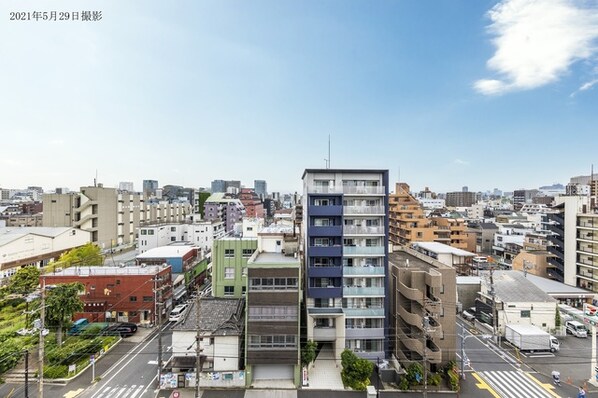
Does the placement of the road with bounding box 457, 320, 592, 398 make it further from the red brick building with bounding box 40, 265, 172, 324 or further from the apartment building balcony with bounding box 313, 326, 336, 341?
the red brick building with bounding box 40, 265, 172, 324

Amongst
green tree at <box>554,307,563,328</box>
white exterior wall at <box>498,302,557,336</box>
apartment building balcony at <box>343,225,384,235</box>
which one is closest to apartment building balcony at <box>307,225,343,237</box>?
apartment building balcony at <box>343,225,384,235</box>

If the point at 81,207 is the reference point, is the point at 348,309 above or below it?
below

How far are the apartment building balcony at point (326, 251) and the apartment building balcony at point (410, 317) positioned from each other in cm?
759

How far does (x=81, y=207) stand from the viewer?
2630 inches

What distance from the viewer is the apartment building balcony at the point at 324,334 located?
2777 cm

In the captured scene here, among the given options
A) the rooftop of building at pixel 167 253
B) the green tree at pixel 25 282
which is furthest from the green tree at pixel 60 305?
the rooftop of building at pixel 167 253

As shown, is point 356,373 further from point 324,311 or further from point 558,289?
point 558,289

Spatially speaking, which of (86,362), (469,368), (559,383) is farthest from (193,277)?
(559,383)

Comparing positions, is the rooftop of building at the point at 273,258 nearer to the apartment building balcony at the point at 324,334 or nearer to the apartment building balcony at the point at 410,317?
the apartment building balcony at the point at 324,334

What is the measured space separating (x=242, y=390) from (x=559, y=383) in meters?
25.6

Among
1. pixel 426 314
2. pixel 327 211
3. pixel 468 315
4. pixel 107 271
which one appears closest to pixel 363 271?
pixel 426 314

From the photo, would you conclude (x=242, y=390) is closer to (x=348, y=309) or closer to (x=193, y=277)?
(x=348, y=309)

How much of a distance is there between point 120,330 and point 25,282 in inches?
716

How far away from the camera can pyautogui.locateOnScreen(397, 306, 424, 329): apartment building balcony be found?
85.8 ft
